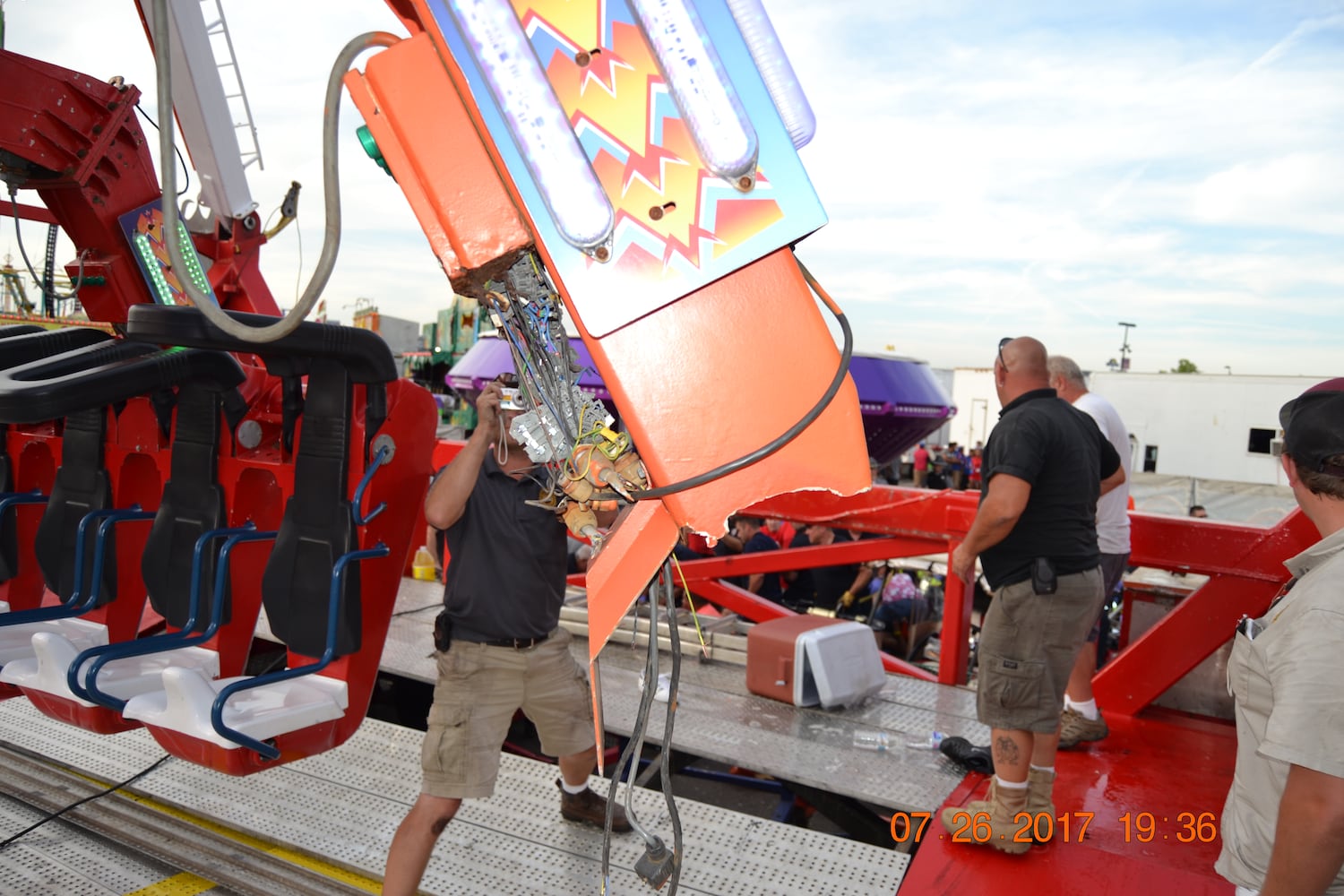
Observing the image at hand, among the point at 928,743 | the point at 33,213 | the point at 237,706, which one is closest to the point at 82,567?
the point at 237,706

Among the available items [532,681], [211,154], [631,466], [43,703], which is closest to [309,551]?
[532,681]

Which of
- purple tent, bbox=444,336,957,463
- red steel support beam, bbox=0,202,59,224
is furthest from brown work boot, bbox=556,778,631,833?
purple tent, bbox=444,336,957,463

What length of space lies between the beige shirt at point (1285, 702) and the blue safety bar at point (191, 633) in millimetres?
2691

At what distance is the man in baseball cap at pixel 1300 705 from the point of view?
4.61 feet

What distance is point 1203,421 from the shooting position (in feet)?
80.0

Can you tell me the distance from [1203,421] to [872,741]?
24.6m

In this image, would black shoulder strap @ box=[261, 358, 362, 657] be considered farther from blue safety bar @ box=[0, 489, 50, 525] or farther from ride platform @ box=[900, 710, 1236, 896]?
ride platform @ box=[900, 710, 1236, 896]

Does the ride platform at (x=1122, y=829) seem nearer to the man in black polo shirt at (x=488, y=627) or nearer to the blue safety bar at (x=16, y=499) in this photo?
the man in black polo shirt at (x=488, y=627)

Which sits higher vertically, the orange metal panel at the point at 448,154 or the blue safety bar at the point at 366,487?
the orange metal panel at the point at 448,154

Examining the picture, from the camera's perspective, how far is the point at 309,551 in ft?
9.28

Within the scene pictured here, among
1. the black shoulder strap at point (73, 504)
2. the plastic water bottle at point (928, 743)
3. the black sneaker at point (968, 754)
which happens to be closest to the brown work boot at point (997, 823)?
the black sneaker at point (968, 754)

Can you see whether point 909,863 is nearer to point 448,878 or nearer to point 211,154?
point 448,878

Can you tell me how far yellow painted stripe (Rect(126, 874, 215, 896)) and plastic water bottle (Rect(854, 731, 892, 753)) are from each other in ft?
7.96

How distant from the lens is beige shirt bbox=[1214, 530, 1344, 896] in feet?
4.63
